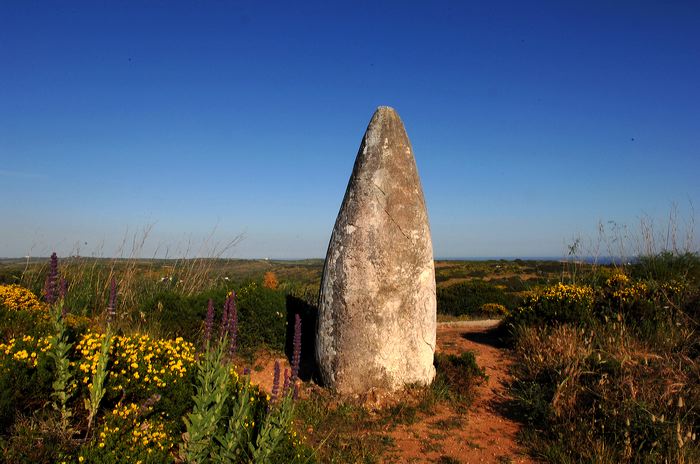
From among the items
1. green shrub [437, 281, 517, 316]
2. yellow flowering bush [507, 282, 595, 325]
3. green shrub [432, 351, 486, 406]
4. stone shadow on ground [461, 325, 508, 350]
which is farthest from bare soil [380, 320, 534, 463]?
green shrub [437, 281, 517, 316]

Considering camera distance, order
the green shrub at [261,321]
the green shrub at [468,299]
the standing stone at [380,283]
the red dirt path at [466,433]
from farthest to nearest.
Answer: the green shrub at [468,299], the green shrub at [261,321], the standing stone at [380,283], the red dirt path at [466,433]

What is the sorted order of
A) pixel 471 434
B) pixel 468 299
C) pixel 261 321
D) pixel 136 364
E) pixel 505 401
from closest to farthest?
pixel 136 364, pixel 471 434, pixel 505 401, pixel 261 321, pixel 468 299

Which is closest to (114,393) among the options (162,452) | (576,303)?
(162,452)

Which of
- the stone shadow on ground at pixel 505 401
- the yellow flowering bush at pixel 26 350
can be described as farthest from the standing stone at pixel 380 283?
the yellow flowering bush at pixel 26 350

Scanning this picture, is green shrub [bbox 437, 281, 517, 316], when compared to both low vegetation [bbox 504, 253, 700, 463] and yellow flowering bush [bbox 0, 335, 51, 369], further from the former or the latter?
yellow flowering bush [bbox 0, 335, 51, 369]

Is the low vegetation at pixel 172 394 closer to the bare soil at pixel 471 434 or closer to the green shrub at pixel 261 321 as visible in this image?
the green shrub at pixel 261 321

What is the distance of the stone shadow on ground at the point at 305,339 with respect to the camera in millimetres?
7072

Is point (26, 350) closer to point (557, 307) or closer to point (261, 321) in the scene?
point (261, 321)

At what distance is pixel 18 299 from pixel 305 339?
15.9 ft

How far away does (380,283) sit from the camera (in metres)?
6.12

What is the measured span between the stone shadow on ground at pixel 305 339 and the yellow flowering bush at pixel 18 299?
13.2 feet

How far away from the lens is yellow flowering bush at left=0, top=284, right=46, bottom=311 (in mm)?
6934

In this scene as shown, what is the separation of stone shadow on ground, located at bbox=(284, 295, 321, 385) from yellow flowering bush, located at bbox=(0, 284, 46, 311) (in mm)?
4035

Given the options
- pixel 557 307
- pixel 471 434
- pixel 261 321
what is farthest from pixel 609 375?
pixel 261 321
